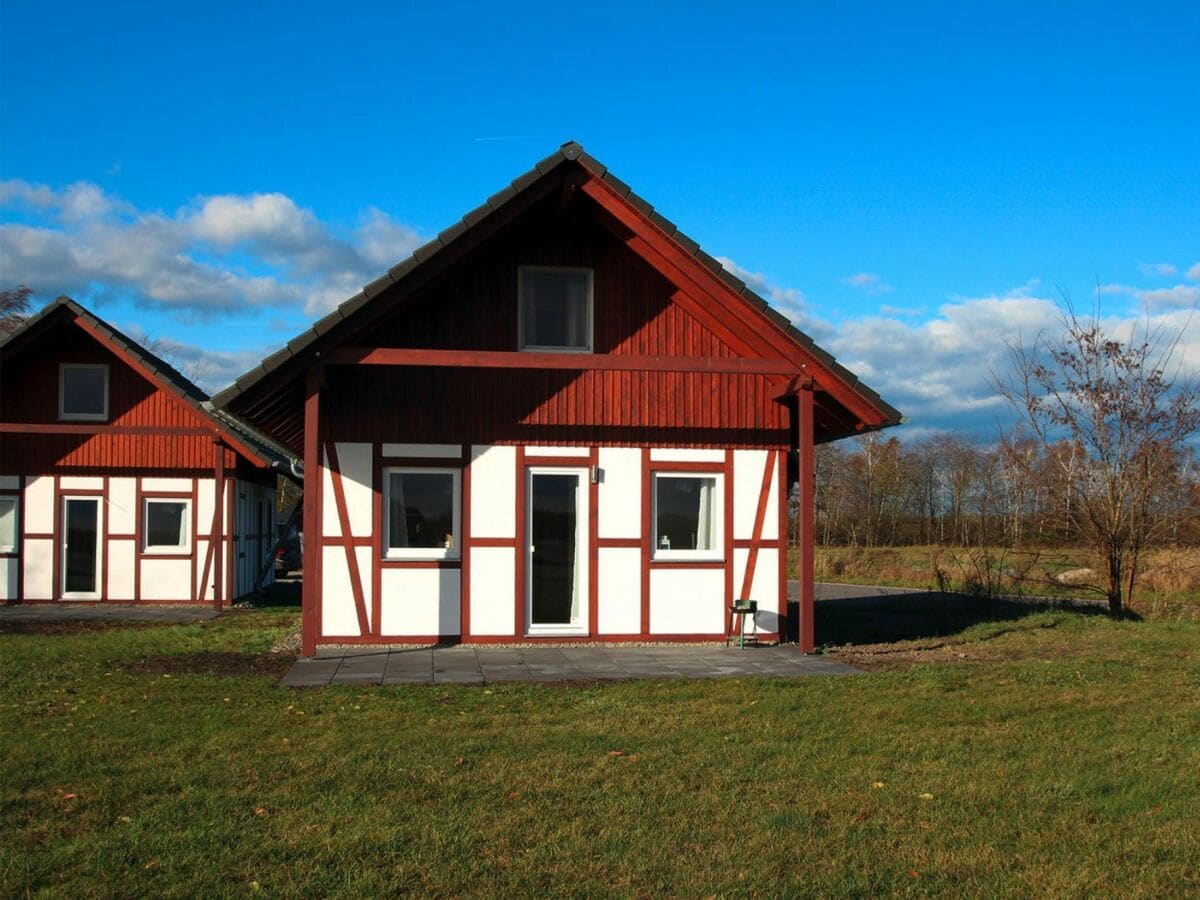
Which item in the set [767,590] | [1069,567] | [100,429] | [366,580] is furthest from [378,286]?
[1069,567]

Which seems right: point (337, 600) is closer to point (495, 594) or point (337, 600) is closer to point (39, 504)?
point (495, 594)

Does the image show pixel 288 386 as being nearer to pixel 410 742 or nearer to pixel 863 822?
pixel 410 742

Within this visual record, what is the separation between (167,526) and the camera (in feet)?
71.5

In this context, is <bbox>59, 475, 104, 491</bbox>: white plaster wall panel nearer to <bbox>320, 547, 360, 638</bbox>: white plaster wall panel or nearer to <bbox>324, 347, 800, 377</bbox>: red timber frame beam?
<bbox>320, 547, 360, 638</bbox>: white plaster wall panel

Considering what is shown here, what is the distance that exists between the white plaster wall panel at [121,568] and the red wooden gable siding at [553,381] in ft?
33.3

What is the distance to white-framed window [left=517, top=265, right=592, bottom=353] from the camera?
44.9ft

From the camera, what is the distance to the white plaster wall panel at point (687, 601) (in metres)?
13.8

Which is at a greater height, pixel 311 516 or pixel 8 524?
pixel 311 516

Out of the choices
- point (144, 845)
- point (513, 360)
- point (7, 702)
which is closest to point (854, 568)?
point (513, 360)

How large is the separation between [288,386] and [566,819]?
316 inches

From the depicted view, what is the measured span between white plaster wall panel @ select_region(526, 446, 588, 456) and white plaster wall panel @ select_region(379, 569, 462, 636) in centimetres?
164

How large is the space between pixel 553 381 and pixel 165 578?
447 inches

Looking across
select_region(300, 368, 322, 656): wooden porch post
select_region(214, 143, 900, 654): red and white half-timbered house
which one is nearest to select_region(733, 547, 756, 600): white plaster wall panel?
select_region(214, 143, 900, 654): red and white half-timbered house

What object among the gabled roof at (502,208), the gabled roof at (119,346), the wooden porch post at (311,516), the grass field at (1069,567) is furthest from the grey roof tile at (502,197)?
the grass field at (1069,567)
